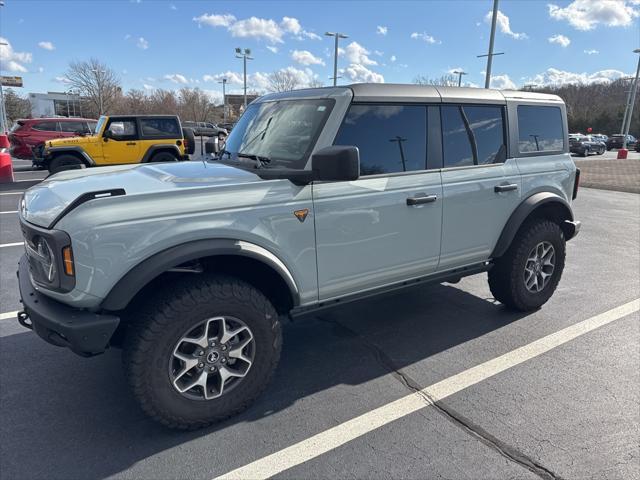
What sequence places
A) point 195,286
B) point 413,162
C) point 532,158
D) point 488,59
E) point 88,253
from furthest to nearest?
point 488,59 → point 532,158 → point 413,162 → point 195,286 → point 88,253

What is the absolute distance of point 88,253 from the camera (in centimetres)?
225

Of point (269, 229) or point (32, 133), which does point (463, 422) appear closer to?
point (269, 229)

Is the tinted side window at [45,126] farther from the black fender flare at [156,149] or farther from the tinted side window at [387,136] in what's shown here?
the tinted side window at [387,136]

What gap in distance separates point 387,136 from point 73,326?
239 cm

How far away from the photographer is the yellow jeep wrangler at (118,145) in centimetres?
1227

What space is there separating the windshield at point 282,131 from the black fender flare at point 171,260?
0.70 meters

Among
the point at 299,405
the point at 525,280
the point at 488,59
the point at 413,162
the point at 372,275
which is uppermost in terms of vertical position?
the point at 488,59

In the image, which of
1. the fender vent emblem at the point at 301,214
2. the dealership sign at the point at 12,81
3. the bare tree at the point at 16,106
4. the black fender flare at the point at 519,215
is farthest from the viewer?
the bare tree at the point at 16,106

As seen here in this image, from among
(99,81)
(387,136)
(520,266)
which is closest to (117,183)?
(387,136)

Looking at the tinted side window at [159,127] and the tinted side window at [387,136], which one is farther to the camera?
the tinted side window at [159,127]

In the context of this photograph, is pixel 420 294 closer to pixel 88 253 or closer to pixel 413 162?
pixel 413 162

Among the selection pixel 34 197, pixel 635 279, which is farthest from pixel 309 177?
pixel 635 279

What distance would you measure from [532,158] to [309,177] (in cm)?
251

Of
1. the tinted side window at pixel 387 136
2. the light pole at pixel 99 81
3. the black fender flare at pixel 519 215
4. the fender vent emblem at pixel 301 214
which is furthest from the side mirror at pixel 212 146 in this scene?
the light pole at pixel 99 81
